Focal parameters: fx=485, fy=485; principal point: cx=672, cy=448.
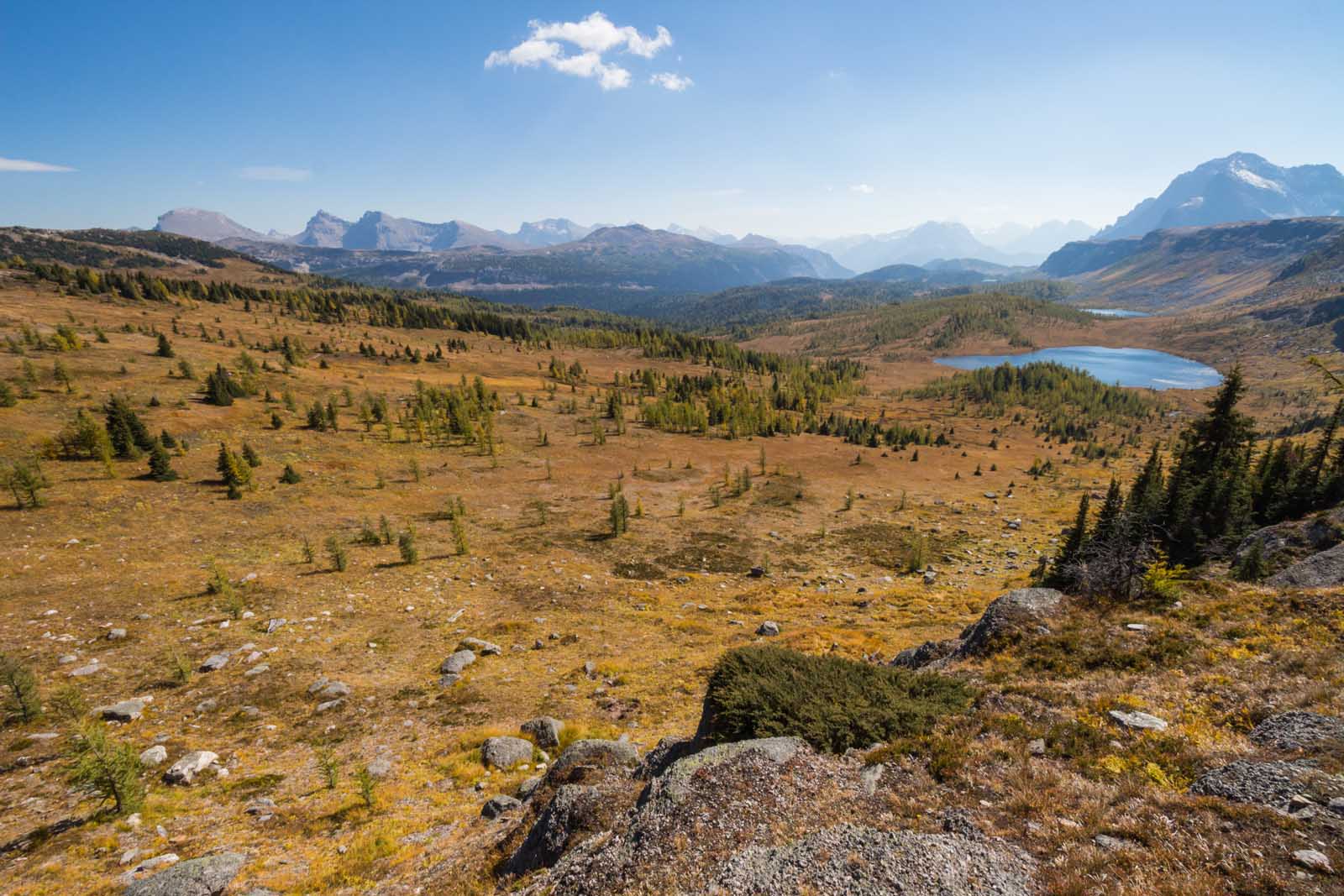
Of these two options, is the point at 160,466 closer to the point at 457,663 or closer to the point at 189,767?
the point at 457,663

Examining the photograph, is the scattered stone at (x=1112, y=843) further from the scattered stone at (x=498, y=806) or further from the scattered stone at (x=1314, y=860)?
the scattered stone at (x=498, y=806)

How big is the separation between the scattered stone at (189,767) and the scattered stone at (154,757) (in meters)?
0.42

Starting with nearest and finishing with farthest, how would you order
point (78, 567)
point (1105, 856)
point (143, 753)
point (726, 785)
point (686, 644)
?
point (1105, 856), point (726, 785), point (143, 753), point (78, 567), point (686, 644)

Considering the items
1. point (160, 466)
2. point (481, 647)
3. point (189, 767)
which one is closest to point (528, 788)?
point (189, 767)

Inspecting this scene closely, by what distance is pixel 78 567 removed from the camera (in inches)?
971

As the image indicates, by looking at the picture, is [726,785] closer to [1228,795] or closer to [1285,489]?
[1228,795]

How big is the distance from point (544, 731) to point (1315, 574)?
30.5 metres

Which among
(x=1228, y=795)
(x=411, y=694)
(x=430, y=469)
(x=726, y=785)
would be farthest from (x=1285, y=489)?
(x=430, y=469)

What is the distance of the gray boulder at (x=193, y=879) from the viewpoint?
9.84 metres

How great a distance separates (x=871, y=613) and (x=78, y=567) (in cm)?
4479

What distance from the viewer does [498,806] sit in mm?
13516

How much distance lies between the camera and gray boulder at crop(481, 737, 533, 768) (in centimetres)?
1589

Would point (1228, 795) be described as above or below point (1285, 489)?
above

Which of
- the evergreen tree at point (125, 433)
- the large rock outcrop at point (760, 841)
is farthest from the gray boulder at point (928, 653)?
the evergreen tree at point (125, 433)
